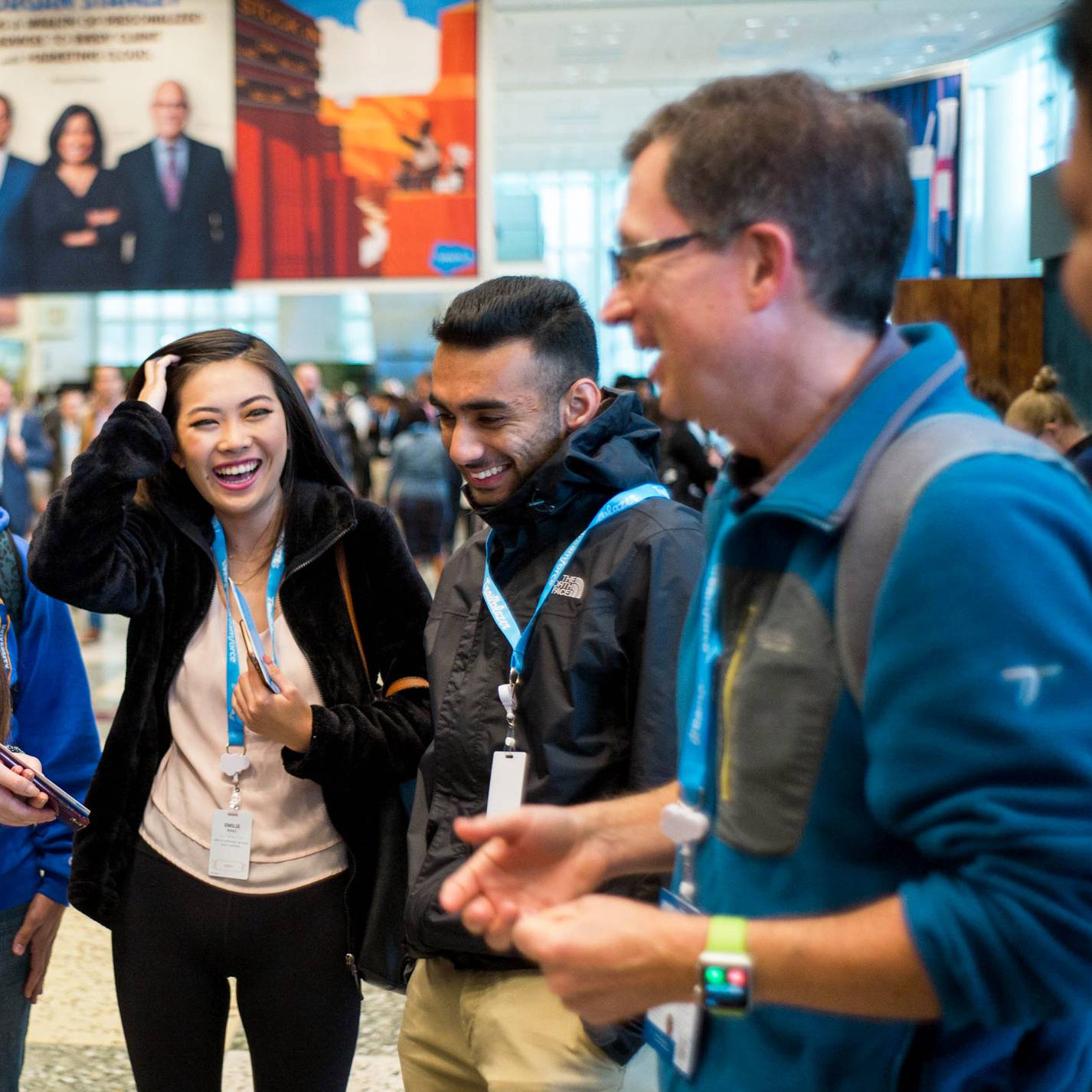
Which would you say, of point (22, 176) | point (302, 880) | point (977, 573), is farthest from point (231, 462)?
point (22, 176)

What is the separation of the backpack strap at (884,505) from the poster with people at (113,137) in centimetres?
393

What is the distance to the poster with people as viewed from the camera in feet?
14.6

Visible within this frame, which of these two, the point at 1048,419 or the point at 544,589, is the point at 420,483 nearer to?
the point at 1048,419

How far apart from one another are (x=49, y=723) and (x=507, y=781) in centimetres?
98

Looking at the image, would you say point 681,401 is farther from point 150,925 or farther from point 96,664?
point 96,664

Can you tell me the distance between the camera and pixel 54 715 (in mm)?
2248

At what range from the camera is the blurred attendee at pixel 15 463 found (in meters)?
8.79

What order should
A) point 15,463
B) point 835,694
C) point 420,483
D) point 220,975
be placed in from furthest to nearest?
point 420,483, point 15,463, point 220,975, point 835,694

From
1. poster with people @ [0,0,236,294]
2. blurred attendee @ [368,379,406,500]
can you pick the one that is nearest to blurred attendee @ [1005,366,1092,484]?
poster with people @ [0,0,236,294]

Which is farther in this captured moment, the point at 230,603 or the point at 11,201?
the point at 11,201

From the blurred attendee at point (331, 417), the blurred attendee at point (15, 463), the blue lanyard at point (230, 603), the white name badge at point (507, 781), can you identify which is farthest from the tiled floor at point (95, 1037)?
the blurred attendee at point (331, 417)

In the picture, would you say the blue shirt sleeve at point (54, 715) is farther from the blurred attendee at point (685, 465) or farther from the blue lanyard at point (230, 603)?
the blurred attendee at point (685, 465)

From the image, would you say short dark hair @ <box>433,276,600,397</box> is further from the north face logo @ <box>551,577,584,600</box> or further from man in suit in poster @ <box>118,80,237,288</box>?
man in suit in poster @ <box>118,80,237,288</box>

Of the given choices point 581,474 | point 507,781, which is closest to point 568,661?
point 507,781
